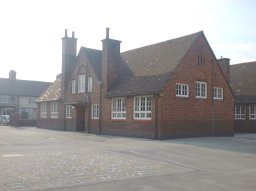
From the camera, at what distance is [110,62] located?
112ft

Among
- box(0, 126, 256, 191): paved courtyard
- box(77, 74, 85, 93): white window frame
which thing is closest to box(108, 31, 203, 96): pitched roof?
box(77, 74, 85, 93): white window frame

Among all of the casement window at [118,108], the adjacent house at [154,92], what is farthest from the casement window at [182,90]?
the casement window at [118,108]

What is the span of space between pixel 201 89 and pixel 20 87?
55168 mm

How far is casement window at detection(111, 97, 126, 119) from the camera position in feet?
102

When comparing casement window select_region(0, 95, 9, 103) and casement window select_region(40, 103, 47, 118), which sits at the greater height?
casement window select_region(0, 95, 9, 103)

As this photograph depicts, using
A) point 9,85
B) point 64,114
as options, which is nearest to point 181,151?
point 64,114

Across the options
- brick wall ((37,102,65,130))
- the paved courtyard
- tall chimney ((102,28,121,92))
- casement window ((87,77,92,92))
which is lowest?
the paved courtyard

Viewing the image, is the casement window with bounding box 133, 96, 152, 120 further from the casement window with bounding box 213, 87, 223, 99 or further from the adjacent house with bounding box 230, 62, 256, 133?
the adjacent house with bounding box 230, 62, 256, 133

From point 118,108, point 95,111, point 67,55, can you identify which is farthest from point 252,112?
point 67,55

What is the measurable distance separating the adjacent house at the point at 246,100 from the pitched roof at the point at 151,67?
1018cm

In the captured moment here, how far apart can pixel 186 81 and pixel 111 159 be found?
1547 centimetres

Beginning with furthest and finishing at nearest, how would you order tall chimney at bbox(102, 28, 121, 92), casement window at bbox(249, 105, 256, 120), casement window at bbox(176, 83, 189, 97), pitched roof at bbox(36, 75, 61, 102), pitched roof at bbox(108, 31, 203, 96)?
pitched roof at bbox(36, 75, 61, 102) < casement window at bbox(249, 105, 256, 120) < tall chimney at bbox(102, 28, 121, 92) < casement window at bbox(176, 83, 189, 97) < pitched roof at bbox(108, 31, 203, 96)

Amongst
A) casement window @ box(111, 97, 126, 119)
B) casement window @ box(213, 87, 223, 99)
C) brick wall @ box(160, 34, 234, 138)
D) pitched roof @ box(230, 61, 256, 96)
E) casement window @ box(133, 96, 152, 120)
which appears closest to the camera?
brick wall @ box(160, 34, 234, 138)

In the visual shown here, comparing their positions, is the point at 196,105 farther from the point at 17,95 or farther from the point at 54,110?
the point at 17,95
